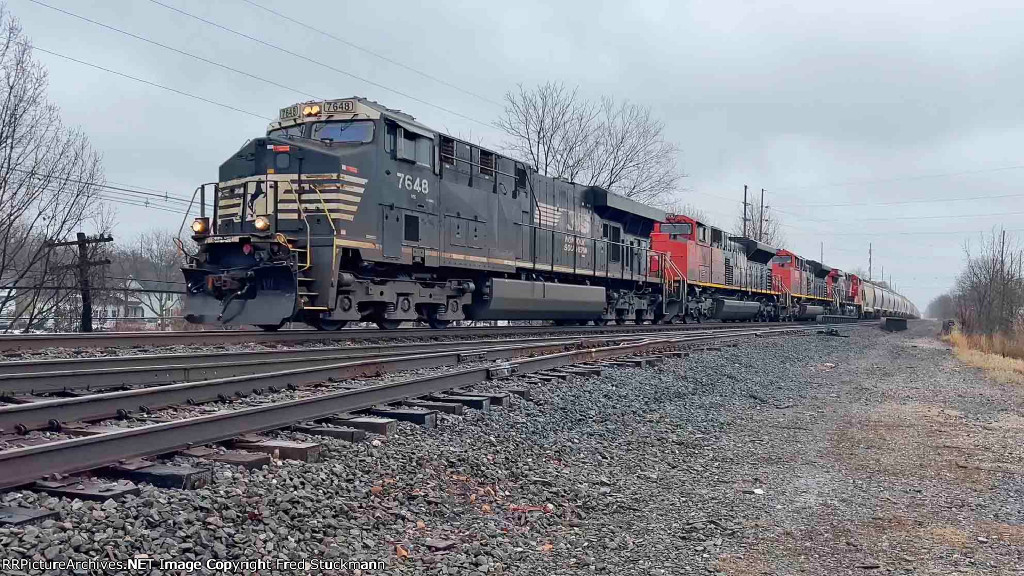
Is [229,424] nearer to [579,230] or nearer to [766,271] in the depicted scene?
[579,230]

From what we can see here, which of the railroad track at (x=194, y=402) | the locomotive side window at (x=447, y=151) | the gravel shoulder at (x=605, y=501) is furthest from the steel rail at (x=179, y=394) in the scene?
the locomotive side window at (x=447, y=151)

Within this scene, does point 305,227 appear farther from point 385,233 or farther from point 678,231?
point 678,231

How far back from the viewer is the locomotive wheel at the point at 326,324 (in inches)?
484

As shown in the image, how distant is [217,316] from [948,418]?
32.4 ft

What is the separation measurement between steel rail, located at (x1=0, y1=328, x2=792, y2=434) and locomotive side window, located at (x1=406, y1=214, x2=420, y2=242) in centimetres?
407

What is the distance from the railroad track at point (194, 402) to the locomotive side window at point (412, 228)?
4.15m

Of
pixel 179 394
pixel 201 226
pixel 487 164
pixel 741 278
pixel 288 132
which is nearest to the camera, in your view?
pixel 179 394

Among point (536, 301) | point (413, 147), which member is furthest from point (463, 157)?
point (536, 301)

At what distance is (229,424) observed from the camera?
4.64 metres

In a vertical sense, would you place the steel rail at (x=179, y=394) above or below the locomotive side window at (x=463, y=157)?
below

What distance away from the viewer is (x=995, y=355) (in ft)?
66.0

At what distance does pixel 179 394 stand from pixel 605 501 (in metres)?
3.30

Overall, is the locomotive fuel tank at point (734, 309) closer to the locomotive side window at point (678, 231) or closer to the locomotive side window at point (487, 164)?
the locomotive side window at point (678, 231)

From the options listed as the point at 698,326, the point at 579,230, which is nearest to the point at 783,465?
the point at 579,230
